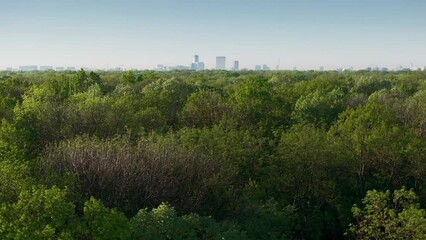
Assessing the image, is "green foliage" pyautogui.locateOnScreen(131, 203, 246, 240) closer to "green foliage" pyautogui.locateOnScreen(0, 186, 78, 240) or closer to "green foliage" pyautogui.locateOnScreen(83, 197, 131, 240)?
"green foliage" pyautogui.locateOnScreen(83, 197, 131, 240)

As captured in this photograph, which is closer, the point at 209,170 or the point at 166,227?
the point at 166,227

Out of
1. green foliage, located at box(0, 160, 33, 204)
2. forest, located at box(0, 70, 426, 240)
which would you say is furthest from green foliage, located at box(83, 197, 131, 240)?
green foliage, located at box(0, 160, 33, 204)

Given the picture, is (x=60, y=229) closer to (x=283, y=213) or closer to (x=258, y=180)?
(x=283, y=213)

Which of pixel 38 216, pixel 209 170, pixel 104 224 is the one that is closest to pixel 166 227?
pixel 104 224

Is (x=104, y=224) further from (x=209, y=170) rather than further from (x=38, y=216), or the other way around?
(x=209, y=170)

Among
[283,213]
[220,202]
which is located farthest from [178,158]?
[283,213]

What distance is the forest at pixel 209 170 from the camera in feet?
74.2

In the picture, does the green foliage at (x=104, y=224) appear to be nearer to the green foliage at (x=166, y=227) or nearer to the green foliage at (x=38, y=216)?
the green foliage at (x=38, y=216)

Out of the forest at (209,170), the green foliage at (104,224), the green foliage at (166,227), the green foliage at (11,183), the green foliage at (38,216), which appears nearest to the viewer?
the green foliage at (38,216)

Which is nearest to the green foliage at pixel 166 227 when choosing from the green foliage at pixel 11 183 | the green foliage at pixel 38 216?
the green foliage at pixel 38 216

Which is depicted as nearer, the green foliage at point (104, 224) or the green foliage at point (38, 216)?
the green foliage at point (38, 216)

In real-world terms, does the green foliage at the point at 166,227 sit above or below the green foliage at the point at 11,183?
below

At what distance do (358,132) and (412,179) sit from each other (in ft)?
24.2

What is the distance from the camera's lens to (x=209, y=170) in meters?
31.4
